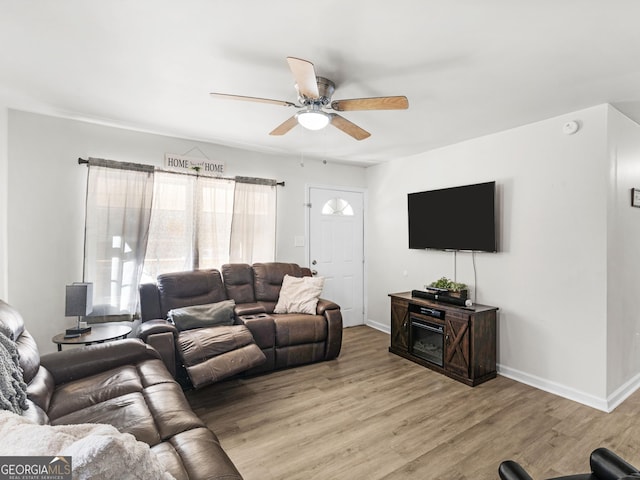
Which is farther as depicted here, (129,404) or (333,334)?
(333,334)

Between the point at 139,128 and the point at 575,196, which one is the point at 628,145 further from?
the point at 139,128

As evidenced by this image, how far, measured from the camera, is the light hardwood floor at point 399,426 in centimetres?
195

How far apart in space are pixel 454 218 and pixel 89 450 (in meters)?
3.64

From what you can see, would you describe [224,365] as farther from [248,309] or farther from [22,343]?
[22,343]

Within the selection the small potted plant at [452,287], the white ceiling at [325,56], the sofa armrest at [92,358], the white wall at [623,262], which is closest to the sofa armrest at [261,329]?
the sofa armrest at [92,358]

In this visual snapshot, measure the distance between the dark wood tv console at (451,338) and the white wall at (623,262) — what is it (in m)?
0.91

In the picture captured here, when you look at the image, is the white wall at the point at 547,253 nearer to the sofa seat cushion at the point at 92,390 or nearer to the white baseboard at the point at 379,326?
the white baseboard at the point at 379,326

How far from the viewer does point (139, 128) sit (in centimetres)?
338

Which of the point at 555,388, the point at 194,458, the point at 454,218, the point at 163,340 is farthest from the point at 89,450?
the point at 454,218

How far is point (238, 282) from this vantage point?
3.80 meters

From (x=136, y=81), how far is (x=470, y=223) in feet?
11.0

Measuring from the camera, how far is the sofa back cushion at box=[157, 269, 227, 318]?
329 centimetres

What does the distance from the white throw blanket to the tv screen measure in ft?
12.1

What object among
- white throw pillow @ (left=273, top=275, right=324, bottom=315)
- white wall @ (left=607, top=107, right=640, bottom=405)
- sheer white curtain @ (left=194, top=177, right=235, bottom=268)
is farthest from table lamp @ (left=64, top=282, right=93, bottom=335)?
white wall @ (left=607, top=107, right=640, bottom=405)
